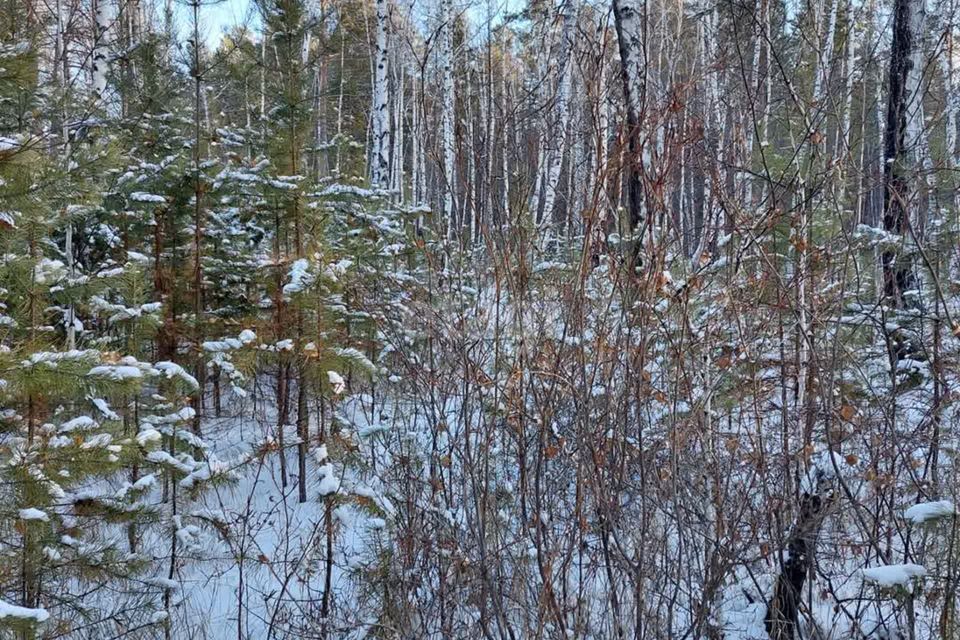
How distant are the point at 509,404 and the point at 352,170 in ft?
27.1

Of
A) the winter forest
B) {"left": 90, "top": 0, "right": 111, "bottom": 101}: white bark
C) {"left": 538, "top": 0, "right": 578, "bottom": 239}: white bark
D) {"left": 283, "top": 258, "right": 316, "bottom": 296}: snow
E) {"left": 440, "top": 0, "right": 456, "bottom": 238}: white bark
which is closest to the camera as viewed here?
the winter forest

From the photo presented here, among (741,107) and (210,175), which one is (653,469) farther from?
(210,175)

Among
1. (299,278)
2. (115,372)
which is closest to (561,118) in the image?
(299,278)

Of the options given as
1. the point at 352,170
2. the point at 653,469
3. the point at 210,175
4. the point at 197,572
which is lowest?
the point at 197,572

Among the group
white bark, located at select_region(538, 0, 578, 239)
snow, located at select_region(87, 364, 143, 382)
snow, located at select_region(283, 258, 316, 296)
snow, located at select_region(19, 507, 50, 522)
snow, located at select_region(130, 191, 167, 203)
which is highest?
white bark, located at select_region(538, 0, 578, 239)

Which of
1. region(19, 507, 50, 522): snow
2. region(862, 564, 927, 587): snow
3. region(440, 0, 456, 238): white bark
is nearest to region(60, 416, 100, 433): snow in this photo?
region(19, 507, 50, 522): snow

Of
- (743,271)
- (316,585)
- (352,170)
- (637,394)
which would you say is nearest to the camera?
(637,394)

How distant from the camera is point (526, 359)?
2684mm

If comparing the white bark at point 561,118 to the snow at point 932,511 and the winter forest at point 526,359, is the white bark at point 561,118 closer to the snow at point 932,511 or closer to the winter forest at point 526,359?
the winter forest at point 526,359

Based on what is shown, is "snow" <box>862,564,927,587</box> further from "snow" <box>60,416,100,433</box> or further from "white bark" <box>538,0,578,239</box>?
"snow" <box>60,416,100,433</box>

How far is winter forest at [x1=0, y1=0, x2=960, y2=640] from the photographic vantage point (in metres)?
2.60

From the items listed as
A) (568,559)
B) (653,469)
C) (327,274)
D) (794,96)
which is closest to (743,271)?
(794,96)

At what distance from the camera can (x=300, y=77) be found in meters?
6.83

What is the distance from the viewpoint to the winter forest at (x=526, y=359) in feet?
8.52
